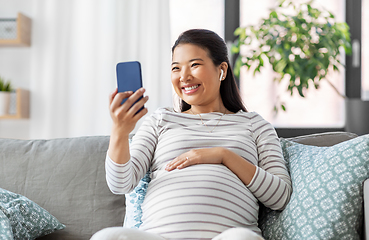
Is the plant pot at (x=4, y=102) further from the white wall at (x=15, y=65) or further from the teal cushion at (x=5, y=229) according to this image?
the teal cushion at (x=5, y=229)

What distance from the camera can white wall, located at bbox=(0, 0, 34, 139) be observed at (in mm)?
2568

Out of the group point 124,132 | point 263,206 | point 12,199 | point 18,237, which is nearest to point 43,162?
point 12,199

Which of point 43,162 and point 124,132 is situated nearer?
point 124,132

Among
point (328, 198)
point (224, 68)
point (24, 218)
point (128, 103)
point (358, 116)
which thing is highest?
point (224, 68)

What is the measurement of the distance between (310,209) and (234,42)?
1.59 m

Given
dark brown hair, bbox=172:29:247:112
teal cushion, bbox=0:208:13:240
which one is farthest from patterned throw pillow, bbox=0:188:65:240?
dark brown hair, bbox=172:29:247:112

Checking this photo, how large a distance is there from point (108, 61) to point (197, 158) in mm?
1483

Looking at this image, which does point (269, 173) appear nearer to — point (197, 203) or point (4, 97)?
point (197, 203)

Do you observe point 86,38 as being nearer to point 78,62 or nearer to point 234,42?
point 78,62

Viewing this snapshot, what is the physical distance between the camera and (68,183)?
57.9 inches

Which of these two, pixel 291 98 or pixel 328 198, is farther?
pixel 291 98

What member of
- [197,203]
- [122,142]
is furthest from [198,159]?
[122,142]

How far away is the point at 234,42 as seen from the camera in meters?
2.51

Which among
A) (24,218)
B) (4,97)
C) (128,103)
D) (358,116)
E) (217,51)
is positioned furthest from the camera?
(4,97)
